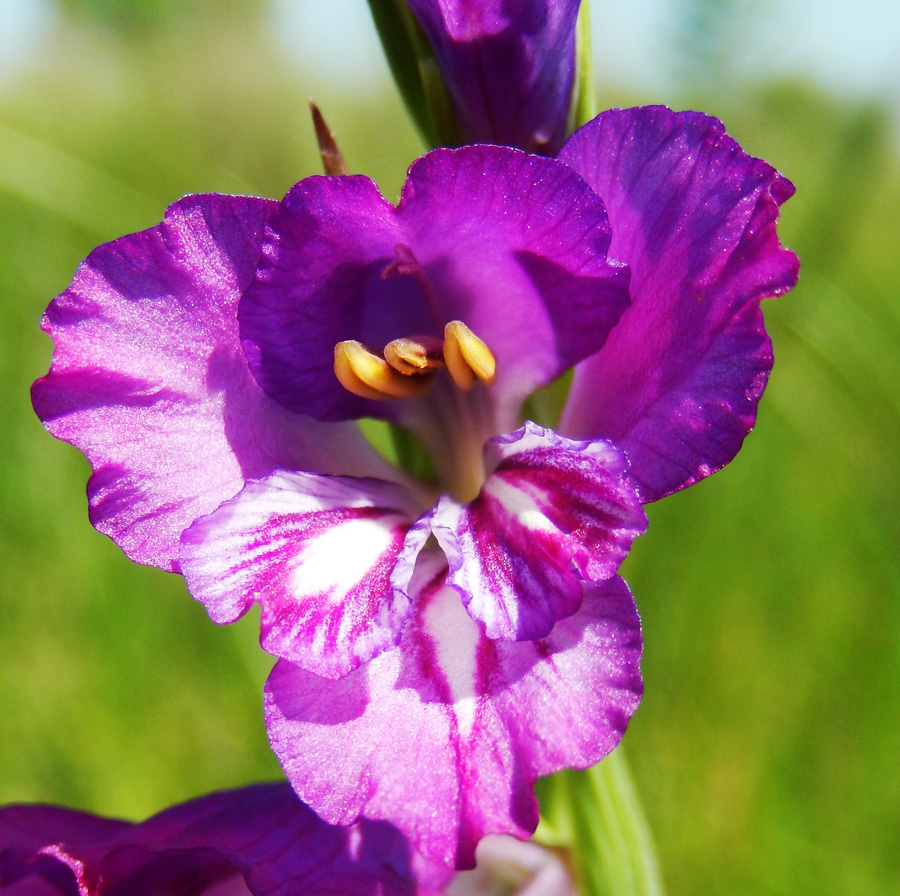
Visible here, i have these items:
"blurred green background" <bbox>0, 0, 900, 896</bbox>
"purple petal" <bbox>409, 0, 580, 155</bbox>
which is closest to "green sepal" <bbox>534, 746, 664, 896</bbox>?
"purple petal" <bbox>409, 0, 580, 155</bbox>

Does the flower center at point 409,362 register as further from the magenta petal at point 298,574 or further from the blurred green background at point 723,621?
the blurred green background at point 723,621

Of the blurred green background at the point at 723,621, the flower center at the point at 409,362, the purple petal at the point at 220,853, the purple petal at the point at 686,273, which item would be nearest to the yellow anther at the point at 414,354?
the flower center at the point at 409,362

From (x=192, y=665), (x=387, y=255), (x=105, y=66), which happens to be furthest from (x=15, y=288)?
(x=387, y=255)

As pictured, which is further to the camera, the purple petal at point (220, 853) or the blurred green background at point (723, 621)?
the blurred green background at point (723, 621)

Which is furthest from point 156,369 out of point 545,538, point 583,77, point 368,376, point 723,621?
point 723,621

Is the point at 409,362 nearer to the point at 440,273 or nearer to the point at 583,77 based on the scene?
the point at 440,273

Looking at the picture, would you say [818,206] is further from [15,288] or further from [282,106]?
[282,106]

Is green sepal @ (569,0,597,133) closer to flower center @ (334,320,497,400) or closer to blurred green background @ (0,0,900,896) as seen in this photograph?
flower center @ (334,320,497,400)
